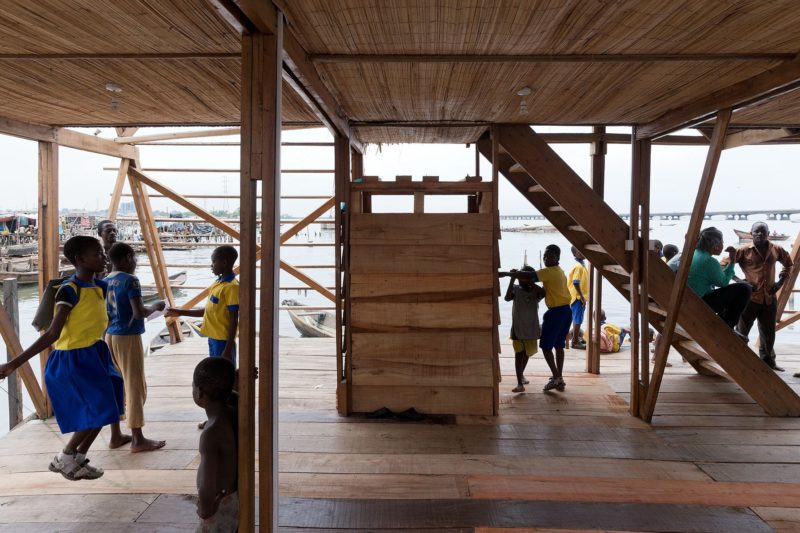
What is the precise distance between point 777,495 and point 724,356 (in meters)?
1.64

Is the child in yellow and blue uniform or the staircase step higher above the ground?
the staircase step

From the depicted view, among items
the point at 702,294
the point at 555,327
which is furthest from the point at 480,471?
the point at 702,294

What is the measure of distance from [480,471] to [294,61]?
2669mm

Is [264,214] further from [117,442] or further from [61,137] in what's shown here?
[61,137]

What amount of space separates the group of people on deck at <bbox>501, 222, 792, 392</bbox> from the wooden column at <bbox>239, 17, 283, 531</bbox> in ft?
10.1

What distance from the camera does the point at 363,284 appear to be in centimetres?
420

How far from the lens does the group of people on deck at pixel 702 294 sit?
4.79m

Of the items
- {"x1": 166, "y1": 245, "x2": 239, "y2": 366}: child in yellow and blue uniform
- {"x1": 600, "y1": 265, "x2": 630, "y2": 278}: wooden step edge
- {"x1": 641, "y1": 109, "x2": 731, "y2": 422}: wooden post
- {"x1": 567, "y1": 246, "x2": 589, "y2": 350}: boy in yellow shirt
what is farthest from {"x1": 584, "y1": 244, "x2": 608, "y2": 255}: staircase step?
{"x1": 166, "y1": 245, "x2": 239, "y2": 366}: child in yellow and blue uniform

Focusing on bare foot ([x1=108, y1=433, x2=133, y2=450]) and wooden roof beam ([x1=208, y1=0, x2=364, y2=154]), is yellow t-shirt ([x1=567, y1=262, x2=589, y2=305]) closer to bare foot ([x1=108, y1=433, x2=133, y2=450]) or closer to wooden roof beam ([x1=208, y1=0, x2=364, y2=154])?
wooden roof beam ([x1=208, y1=0, x2=364, y2=154])

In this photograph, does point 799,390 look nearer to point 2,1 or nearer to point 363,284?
point 363,284

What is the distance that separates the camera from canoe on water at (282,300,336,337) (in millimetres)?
9698

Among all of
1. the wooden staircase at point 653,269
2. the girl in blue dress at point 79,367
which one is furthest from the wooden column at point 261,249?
the wooden staircase at point 653,269

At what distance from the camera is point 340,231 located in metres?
4.31

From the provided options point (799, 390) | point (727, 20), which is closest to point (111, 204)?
point (727, 20)
